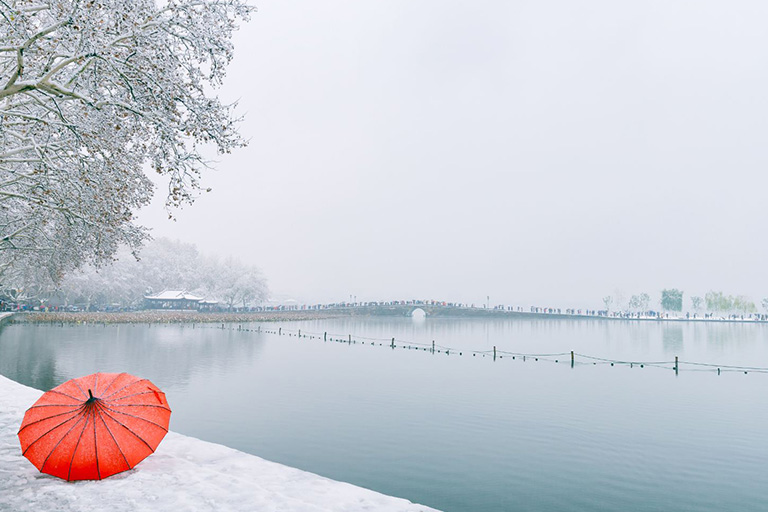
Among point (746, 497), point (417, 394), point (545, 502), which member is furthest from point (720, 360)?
point (545, 502)

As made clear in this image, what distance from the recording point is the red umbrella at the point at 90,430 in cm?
785

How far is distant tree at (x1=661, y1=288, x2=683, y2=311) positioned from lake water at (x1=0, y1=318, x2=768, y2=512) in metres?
162

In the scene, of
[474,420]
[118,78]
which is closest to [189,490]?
[118,78]

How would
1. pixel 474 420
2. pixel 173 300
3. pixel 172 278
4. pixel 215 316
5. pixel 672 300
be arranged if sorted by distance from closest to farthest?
pixel 474 420, pixel 215 316, pixel 173 300, pixel 172 278, pixel 672 300

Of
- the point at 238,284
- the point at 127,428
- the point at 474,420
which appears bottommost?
the point at 474,420

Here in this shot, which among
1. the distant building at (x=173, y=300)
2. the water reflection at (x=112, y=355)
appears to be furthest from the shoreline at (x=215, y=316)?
the water reflection at (x=112, y=355)

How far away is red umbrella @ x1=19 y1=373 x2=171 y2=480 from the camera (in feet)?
25.8

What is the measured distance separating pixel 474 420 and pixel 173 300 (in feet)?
319

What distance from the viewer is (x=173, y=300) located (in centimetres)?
10750

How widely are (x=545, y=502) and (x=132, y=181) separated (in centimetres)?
1515

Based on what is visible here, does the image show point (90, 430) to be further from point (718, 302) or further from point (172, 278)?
point (718, 302)

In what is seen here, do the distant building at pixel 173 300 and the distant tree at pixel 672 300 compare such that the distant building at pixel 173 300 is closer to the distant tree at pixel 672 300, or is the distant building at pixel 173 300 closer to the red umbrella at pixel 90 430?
the red umbrella at pixel 90 430

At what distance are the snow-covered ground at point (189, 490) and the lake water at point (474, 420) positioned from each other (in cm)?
576

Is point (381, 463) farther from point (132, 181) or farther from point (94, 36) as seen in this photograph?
point (94, 36)
